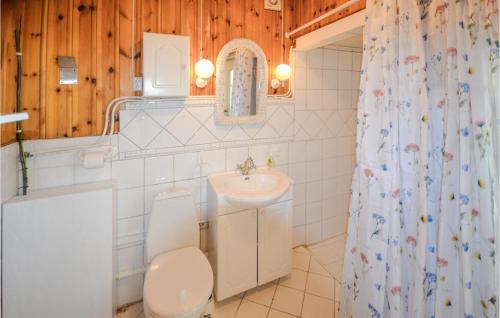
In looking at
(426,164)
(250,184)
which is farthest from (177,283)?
(426,164)

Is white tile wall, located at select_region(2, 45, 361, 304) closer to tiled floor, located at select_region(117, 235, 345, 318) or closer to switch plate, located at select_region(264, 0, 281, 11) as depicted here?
tiled floor, located at select_region(117, 235, 345, 318)

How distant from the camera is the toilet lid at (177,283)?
1308 mm

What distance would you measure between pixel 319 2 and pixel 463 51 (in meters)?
1.30

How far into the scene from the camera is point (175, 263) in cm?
164

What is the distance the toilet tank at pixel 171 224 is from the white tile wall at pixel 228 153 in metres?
0.19

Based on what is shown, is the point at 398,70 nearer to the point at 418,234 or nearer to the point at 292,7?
the point at 418,234

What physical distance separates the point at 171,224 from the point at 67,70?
118 cm

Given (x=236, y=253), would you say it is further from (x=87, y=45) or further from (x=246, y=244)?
(x=87, y=45)

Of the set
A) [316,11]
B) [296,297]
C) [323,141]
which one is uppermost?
[316,11]

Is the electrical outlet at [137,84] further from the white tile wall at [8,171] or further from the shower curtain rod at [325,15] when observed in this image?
the shower curtain rod at [325,15]

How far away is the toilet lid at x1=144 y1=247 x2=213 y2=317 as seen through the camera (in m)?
1.31

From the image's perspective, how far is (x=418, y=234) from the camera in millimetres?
1182

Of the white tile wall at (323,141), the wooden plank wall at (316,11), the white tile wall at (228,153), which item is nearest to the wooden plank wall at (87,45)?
the wooden plank wall at (316,11)

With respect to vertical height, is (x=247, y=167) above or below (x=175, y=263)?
above
